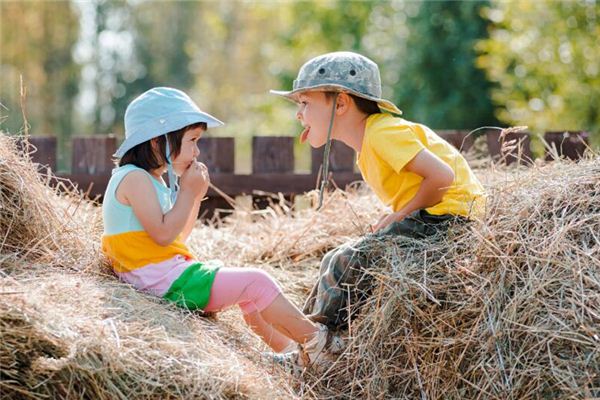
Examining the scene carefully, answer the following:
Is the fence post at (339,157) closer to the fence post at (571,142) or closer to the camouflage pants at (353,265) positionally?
the fence post at (571,142)

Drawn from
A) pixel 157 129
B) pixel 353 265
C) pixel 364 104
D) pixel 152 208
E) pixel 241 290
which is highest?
pixel 364 104

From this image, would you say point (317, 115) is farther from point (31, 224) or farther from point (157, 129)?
point (31, 224)

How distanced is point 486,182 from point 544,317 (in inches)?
65.4

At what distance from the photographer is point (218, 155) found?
691cm

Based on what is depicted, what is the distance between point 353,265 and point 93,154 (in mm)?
3379

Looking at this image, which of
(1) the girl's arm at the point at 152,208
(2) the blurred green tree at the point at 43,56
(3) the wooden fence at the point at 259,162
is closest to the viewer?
(1) the girl's arm at the point at 152,208

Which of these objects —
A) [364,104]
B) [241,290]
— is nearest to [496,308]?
[241,290]

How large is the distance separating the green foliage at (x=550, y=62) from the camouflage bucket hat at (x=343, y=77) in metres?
7.91

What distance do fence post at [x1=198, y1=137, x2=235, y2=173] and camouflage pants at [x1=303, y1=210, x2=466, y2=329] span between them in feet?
9.73

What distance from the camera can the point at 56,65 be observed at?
32469 mm

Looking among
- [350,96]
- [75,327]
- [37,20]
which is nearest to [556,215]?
[350,96]

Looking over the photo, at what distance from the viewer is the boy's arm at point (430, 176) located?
3.95 metres

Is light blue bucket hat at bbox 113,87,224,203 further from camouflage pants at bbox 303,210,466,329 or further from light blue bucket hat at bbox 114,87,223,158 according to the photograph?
camouflage pants at bbox 303,210,466,329

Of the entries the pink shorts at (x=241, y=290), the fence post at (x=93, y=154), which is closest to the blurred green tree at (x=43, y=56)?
the fence post at (x=93, y=154)
